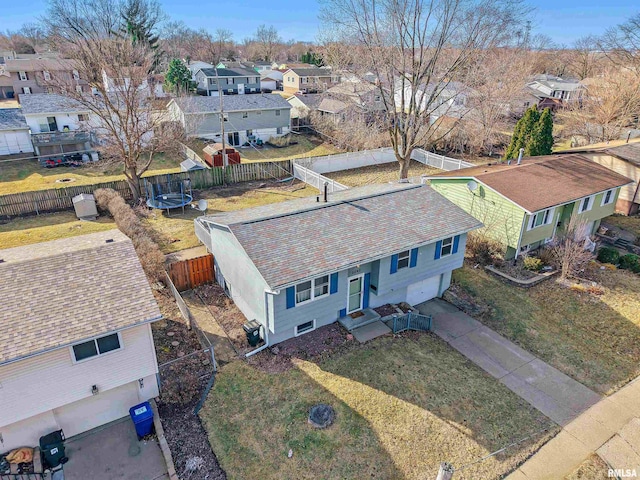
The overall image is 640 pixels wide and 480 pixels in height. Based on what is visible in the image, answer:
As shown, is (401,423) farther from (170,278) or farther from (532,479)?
(170,278)

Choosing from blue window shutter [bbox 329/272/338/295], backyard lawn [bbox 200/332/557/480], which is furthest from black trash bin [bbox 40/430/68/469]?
blue window shutter [bbox 329/272/338/295]

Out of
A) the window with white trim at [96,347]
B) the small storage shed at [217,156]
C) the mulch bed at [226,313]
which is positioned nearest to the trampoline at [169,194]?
the small storage shed at [217,156]

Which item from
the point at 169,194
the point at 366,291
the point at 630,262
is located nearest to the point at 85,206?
the point at 169,194

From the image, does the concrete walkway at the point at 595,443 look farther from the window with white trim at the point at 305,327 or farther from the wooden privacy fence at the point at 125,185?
the wooden privacy fence at the point at 125,185

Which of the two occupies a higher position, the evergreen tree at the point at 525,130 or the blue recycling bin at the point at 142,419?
the evergreen tree at the point at 525,130

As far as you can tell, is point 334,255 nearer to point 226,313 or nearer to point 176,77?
point 226,313

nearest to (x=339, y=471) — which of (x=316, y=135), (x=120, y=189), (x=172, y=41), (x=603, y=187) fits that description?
(x=603, y=187)
